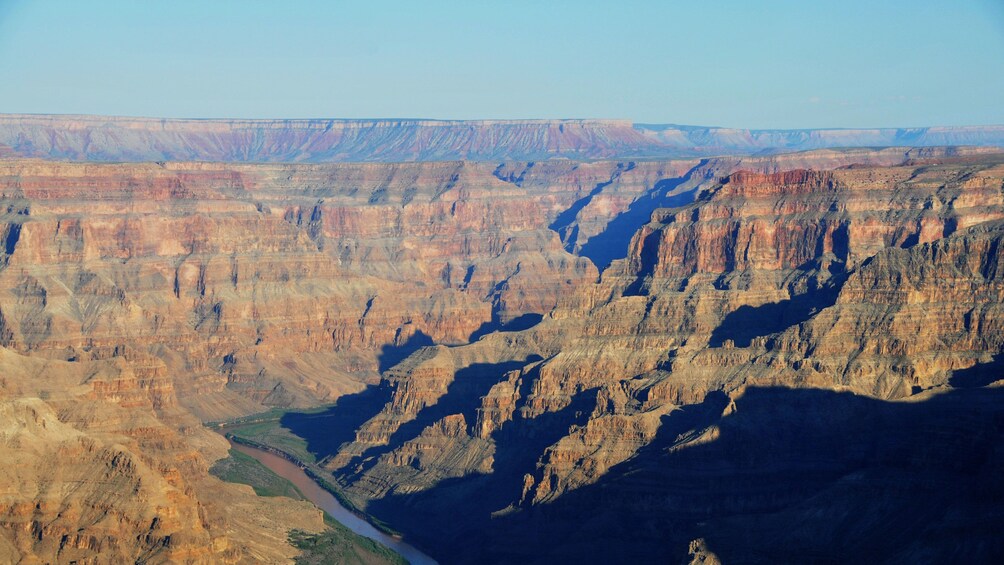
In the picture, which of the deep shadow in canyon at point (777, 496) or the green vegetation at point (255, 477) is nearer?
the deep shadow in canyon at point (777, 496)

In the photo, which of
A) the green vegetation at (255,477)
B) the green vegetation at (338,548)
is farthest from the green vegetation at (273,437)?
the green vegetation at (338,548)

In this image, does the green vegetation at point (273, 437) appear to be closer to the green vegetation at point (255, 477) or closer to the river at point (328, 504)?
the river at point (328, 504)

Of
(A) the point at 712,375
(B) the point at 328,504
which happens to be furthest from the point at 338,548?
(A) the point at 712,375

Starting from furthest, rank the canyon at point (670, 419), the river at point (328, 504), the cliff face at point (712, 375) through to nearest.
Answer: the river at point (328, 504)
the cliff face at point (712, 375)
the canyon at point (670, 419)

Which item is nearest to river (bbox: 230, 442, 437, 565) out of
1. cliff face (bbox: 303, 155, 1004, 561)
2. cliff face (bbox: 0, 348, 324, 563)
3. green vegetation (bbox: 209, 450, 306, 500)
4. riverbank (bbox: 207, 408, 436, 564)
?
riverbank (bbox: 207, 408, 436, 564)

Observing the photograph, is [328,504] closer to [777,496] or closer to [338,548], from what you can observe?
[338,548]

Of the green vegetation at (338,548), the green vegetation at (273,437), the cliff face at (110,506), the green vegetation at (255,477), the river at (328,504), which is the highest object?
the cliff face at (110,506)

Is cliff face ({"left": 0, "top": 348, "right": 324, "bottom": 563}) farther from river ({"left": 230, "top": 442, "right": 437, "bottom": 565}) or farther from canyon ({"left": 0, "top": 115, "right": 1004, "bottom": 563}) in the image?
river ({"left": 230, "top": 442, "right": 437, "bottom": 565})
